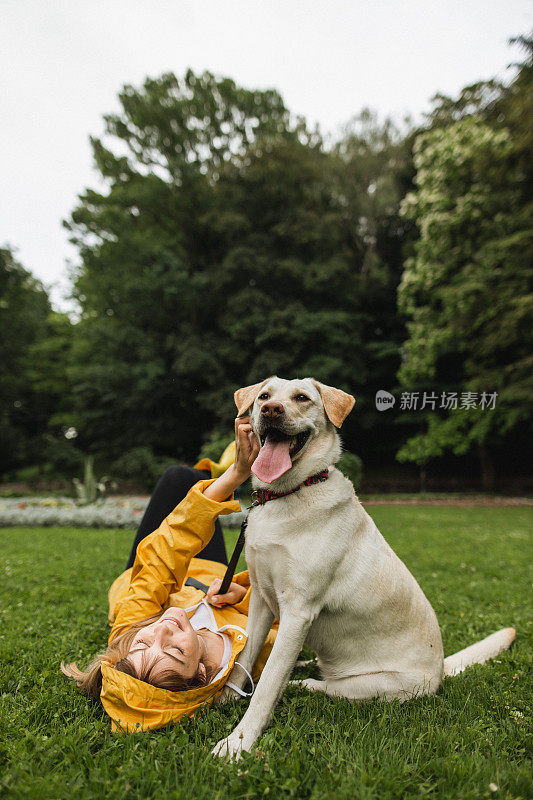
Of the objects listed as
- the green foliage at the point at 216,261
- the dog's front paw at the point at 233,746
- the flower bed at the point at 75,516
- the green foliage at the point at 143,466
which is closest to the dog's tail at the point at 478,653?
the dog's front paw at the point at 233,746

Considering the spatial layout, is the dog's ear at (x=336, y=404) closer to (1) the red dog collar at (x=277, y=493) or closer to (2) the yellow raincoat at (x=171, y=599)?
(1) the red dog collar at (x=277, y=493)

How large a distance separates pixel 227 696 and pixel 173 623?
0.59 meters

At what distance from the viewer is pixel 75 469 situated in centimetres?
2611

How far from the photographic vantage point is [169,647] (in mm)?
2289

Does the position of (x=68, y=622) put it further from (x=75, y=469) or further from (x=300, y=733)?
(x=75, y=469)

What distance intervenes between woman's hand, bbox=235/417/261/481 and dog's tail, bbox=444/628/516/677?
195 cm

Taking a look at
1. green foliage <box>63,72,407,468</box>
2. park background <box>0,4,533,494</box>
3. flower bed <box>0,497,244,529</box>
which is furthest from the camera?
green foliage <box>63,72,407,468</box>

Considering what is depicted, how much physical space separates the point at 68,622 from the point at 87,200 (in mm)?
23719

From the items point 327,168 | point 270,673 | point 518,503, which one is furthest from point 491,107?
point 270,673

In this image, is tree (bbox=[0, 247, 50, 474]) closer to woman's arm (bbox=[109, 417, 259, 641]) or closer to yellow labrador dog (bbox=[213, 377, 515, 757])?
woman's arm (bbox=[109, 417, 259, 641])

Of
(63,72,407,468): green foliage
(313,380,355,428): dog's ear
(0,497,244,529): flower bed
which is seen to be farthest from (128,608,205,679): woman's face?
(63,72,407,468): green foliage

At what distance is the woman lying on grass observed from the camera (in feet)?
7.28

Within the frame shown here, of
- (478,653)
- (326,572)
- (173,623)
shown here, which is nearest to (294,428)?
(326,572)

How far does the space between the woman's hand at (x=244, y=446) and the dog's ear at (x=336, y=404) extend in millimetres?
463
